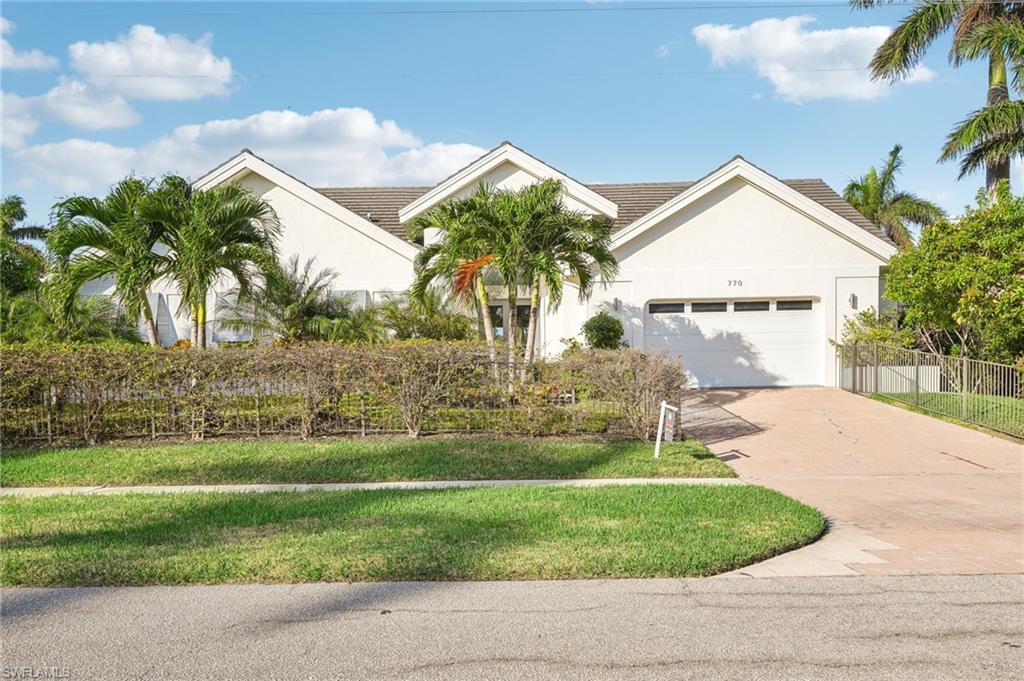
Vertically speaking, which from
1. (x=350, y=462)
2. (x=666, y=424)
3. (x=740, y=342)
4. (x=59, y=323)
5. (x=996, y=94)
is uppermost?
(x=996, y=94)

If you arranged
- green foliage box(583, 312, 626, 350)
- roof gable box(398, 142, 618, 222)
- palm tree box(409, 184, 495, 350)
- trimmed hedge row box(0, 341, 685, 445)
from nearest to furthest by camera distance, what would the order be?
trimmed hedge row box(0, 341, 685, 445) → palm tree box(409, 184, 495, 350) → green foliage box(583, 312, 626, 350) → roof gable box(398, 142, 618, 222)

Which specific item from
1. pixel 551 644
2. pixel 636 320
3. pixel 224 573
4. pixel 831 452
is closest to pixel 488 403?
pixel 831 452

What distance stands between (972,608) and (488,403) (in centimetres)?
749

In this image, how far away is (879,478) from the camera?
32.6 feet

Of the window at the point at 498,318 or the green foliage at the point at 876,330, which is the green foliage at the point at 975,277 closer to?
the green foliage at the point at 876,330

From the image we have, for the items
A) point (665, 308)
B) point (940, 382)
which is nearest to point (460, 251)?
point (665, 308)

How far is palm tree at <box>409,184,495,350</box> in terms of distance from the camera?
13922 millimetres

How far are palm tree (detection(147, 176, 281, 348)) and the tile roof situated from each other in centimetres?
742

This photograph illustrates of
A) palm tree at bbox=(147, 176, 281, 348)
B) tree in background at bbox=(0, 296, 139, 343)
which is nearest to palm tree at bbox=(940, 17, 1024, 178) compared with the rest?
palm tree at bbox=(147, 176, 281, 348)

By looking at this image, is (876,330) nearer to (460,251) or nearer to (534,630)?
(460,251)

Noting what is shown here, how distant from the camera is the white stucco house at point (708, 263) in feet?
64.2

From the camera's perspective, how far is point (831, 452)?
11750 millimetres

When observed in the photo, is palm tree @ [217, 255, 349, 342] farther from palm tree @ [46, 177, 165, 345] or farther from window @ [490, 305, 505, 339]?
window @ [490, 305, 505, 339]

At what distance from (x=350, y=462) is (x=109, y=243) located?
6.49 m
